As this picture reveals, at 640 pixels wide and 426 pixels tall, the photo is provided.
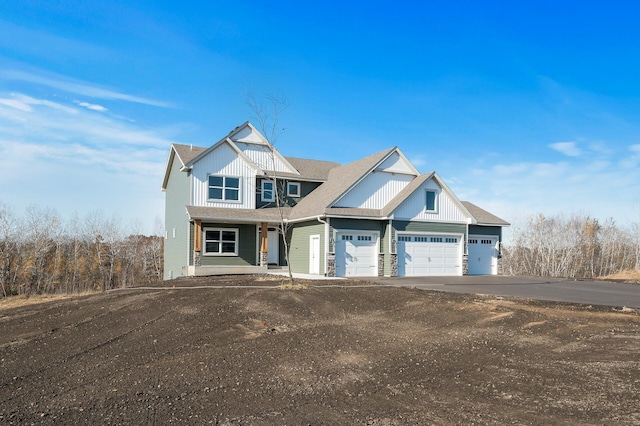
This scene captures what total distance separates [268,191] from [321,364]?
2096cm

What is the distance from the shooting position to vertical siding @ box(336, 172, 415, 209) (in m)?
23.8

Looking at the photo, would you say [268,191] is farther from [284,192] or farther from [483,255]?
[483,255]

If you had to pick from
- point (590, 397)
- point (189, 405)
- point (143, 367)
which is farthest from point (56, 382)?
point (590, 397)

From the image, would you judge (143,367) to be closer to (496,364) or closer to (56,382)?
(56,382)

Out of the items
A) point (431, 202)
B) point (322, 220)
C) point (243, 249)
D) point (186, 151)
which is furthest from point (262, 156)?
point (431, 202)

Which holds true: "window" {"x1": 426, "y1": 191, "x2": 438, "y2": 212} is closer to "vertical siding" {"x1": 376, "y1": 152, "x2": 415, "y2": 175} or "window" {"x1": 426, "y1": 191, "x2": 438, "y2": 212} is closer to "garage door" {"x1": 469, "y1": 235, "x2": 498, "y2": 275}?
"vertical siding" {"x1": 376, "y1": 152, "x2": 415, "y2": 175}

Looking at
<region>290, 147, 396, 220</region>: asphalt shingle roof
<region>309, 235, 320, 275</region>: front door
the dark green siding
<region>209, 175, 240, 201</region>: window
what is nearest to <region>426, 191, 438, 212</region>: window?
<region>290, 147, 396, 220</region>: asphalt shingle roof

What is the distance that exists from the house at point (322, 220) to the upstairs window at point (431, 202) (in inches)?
2.1

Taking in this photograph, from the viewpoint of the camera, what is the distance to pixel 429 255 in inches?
966

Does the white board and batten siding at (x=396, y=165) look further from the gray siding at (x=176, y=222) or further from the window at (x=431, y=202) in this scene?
the gray siding at (x=176, y=222)

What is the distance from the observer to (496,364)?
7.30 metres

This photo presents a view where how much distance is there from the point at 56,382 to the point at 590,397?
7136mm

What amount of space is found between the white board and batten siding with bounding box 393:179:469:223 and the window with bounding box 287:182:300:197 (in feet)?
25.2

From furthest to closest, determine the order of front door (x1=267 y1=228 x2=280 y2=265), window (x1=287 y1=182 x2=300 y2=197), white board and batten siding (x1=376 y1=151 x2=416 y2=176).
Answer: window (x1=287 y1=182 x2=300 y2=197) → front door (x1=267 y1=228 x2=280 y2=265) → white board and batten siding (x1=376 y1=151 x2=416 y2=176)
